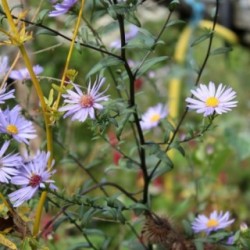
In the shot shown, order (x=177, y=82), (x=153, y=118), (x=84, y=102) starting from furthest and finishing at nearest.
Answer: (x=177, y=82) < (x=153, y=118) < (x=84, y=102)

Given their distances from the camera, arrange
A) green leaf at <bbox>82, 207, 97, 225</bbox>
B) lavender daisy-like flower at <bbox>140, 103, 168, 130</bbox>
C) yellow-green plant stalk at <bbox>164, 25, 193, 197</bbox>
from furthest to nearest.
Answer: yellow-green plant stalk at <bbox>164, 25, 193, 197</bbox> → lavender daisy-like flower at <bbox>140, 103, 168, 130</bbox> → green leaf at <bbox>82, 207, 97, 225</bbox>

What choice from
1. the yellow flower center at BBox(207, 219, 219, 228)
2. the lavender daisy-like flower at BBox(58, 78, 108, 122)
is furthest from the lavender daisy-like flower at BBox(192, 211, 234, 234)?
the lavender daisy-like flower at BBox(58, 78, 108, 122)

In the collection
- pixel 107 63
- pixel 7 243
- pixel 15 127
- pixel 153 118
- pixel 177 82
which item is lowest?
pixel 7 243

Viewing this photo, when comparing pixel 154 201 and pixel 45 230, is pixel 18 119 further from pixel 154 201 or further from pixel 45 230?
pixel 154 201

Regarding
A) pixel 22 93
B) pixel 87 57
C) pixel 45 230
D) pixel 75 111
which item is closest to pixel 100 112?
pixel 75 111

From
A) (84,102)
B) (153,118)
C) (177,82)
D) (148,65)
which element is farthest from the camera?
(177,82)

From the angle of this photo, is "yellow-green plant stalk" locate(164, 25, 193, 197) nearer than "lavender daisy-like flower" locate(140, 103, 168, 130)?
No

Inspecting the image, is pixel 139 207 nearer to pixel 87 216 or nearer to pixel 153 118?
pixel 87 216

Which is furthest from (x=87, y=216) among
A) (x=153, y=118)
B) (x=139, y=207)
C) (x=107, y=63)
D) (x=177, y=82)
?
(x=177, y=82)

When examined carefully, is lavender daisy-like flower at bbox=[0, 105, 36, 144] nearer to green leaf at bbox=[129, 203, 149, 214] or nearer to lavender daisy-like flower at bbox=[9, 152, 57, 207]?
lavender daisy-like flower at bbox=[9, 152, 57, 207]
